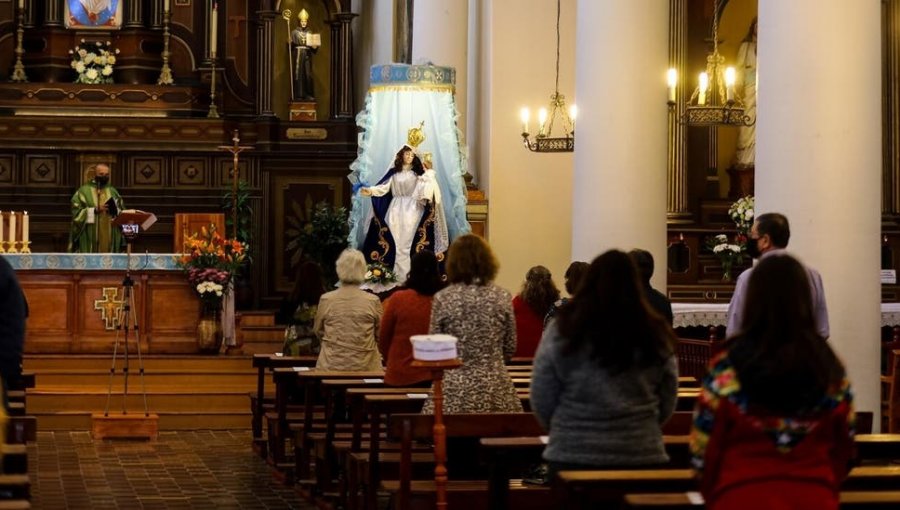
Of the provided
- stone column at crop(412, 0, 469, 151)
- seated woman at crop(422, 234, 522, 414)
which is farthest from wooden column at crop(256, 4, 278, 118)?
seated woman at crop(422, 234, 522, 414)

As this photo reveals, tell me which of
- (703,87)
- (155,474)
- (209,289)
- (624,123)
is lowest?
(155,474)

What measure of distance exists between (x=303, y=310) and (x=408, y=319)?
4.40 metres

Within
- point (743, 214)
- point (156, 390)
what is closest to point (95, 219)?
point (156, 390)

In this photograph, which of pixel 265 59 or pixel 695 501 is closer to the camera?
pixel 695 501

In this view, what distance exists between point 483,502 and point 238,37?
1810 cm

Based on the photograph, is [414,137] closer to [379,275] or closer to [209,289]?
[379,275]

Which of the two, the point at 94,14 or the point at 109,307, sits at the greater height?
the point at 94,14

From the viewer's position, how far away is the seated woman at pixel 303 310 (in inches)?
577

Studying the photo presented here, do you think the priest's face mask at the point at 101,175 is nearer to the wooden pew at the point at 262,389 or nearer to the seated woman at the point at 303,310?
the wooden pew at the point at 262,389

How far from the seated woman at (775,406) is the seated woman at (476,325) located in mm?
3453

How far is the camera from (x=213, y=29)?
83.4 feet

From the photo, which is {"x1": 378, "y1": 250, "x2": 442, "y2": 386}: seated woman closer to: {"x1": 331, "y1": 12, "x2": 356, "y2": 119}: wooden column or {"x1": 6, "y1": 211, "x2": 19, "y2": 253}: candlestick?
{"x1": 6, "y1": 211, "x2": 19, "y2": 253}: candlestick

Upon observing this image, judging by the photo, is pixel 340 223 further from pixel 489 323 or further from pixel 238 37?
pixel 489 323

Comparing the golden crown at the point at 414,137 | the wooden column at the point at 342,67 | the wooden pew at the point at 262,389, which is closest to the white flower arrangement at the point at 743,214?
the golden crown at the point at 414,137
